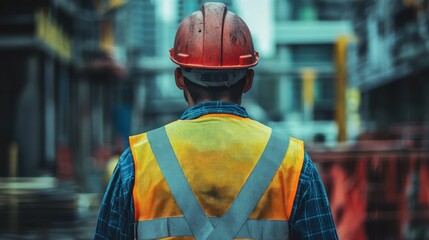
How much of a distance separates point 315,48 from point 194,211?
5916 cm

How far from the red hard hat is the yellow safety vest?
21 centimetres

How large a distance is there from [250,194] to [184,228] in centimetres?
21

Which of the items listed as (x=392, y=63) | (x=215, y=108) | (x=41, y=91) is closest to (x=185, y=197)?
(x=215, y=108)

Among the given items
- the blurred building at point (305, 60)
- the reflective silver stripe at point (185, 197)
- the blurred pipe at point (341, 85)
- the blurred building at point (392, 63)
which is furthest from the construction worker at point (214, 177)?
the blurred building at point (305, 60)

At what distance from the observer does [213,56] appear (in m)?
2.70

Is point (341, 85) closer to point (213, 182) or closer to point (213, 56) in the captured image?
point (213, 56)

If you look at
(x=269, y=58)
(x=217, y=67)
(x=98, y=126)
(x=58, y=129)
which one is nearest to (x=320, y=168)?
(x=217, y=67)

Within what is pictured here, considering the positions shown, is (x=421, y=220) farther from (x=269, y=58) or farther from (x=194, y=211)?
(x=269, y=58)

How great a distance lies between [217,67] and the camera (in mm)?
2678

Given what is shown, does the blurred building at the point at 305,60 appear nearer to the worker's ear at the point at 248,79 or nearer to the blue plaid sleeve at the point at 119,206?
the worker's ear at the point at 248,79

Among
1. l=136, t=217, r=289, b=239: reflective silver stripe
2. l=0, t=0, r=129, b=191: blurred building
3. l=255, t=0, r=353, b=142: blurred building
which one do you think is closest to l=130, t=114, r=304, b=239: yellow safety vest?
l=136, t=217, r=289, b=239: reflective silver stripe

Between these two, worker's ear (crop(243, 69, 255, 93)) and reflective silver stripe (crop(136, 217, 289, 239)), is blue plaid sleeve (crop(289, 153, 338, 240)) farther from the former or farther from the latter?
worker's ear (crop(243, 69, 255, 93))

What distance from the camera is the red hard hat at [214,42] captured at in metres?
2.70

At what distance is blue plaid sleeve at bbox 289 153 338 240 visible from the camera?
256cm
